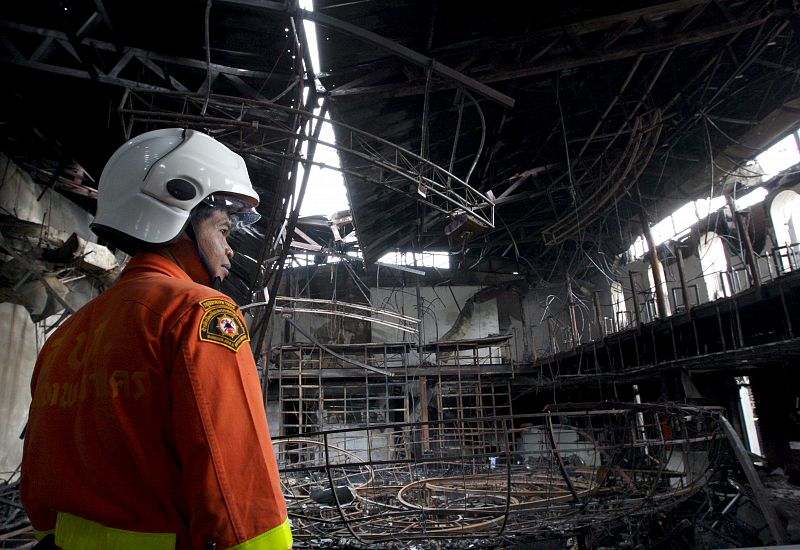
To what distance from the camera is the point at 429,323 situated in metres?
20.2

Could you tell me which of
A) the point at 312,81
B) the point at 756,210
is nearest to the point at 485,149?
the point at 312,81

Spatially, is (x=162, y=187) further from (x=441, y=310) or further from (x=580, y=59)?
(x=441, y=310)

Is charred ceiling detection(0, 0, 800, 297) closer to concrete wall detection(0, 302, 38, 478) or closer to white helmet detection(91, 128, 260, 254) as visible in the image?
concrete wall detection(0, 302, 38, 478)

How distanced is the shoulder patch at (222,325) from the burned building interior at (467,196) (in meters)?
2.74

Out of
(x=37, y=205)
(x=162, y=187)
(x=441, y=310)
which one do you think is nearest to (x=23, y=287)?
(x=37, y=205)

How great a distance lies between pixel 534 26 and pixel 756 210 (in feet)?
32.0

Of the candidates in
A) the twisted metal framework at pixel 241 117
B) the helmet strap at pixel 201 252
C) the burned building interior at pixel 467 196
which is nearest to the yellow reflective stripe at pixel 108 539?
the helmet strap at pixel 201 252

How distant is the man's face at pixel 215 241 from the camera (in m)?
1.56

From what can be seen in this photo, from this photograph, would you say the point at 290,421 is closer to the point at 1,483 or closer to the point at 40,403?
the point at 1,483

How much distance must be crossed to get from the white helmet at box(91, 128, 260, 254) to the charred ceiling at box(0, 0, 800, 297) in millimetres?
3894

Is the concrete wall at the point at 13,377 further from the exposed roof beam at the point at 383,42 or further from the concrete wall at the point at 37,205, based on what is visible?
the exposed roof beam at the point at 383,42

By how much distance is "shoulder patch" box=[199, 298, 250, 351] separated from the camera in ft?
3.74

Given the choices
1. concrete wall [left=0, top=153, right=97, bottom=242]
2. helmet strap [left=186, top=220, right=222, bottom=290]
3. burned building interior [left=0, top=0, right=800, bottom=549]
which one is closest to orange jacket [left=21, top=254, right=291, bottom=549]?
helmet strap [left=186, top=220, right=222, bottom=290]

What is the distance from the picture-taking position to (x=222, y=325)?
1170mm
